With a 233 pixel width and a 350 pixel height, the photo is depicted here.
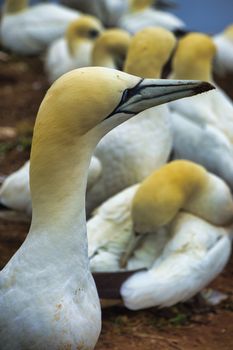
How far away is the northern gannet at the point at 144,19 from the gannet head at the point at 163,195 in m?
6.02

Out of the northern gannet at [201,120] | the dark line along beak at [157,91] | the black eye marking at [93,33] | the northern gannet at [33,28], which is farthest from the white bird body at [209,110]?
the northern gannet at [33,28]

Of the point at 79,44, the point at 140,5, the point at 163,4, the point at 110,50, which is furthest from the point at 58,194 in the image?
the point at 163,4

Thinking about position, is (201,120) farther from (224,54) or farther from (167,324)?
(224,54)

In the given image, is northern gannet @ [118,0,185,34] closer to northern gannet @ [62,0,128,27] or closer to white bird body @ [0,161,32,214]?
northern gannet @ [62,0,128,27]

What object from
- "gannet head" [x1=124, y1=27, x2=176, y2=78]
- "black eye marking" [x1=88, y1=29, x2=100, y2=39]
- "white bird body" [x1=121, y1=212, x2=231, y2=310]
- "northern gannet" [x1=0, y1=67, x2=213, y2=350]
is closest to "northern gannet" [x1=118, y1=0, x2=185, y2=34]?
"black eye marking" [x1=88, y1=29, x2=100, y2=39]

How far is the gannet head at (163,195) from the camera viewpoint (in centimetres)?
575

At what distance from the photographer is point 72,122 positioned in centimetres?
374

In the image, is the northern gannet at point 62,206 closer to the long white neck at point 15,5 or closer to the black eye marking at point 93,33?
the black eye marking at point 93,33

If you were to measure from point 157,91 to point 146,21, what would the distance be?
9.16 metres

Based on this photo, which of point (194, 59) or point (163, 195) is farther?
point (194, 59)

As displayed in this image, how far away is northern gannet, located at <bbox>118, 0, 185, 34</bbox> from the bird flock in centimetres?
158

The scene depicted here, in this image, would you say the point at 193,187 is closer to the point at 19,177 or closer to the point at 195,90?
the point at 19,177

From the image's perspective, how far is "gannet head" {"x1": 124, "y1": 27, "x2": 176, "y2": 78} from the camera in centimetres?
669

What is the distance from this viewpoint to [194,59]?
24.5ft
